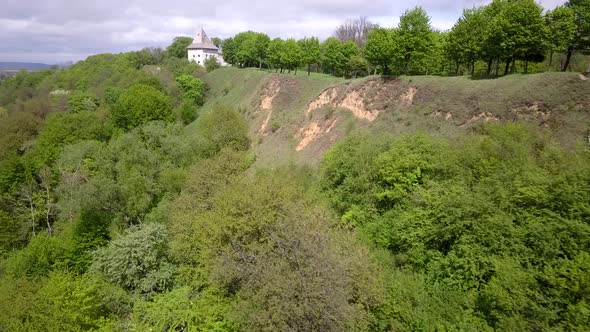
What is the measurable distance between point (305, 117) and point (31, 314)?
103 ft

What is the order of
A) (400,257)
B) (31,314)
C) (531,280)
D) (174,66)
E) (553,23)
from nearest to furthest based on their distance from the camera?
1. (531,280)
2. (31,314)
3. (400,257)
4. (553,23)
5. (174,66)

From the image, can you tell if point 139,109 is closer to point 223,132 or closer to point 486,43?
point 223,132

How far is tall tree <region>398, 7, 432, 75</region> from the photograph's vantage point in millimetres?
34344

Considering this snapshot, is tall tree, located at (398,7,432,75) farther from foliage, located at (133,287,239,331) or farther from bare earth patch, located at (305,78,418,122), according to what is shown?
foliage, located at (133,287,239,331)

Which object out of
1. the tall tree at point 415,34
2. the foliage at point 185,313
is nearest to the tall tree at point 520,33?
the tall tree at point 415,34

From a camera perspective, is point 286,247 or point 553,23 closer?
point 286,247

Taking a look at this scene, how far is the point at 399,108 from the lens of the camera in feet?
105

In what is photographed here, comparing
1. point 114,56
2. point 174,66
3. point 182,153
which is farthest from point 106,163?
point 114,56

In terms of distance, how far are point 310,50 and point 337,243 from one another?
156 feet

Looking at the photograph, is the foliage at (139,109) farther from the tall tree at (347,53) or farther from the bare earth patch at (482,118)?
the bare earth patch at (482,118)

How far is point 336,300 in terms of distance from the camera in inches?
476

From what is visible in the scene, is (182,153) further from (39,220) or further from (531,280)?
(531,280)

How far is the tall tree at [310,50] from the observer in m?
56.2

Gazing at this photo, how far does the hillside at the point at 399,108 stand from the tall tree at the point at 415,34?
302 centimetres
